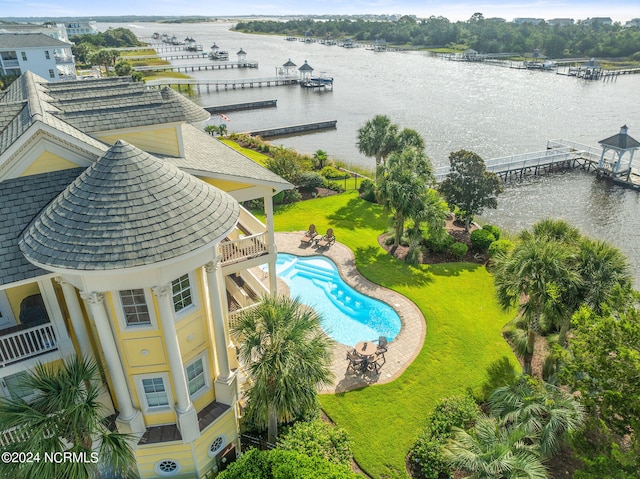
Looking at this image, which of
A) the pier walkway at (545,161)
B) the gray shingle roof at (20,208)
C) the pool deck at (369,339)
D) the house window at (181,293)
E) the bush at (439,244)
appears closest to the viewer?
the gray shingle roof at (20,208)

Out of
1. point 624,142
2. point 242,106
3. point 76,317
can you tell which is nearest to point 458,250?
point 76,317

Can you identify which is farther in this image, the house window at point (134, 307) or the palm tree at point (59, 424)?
the house window at point (134, 307)

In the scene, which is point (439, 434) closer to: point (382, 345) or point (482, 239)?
point (382, 345)

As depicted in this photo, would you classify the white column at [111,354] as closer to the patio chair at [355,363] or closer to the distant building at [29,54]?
the patio chair at [355,363]

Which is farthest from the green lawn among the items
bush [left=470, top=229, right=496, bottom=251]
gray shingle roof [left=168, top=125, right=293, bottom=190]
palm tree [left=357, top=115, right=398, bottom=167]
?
gray shingle roof [left=168, top=125, right=293, bottom=190]

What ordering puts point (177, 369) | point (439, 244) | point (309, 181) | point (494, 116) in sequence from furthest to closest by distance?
1. point (494, 116)
2. point (309, 181)
3. point (439, 244)
4. point (177, 369)

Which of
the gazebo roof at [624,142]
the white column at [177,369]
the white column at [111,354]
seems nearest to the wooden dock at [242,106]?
the gazebo roof at [624,142]

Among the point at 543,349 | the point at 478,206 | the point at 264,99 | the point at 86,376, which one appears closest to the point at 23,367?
the point at 86,376
